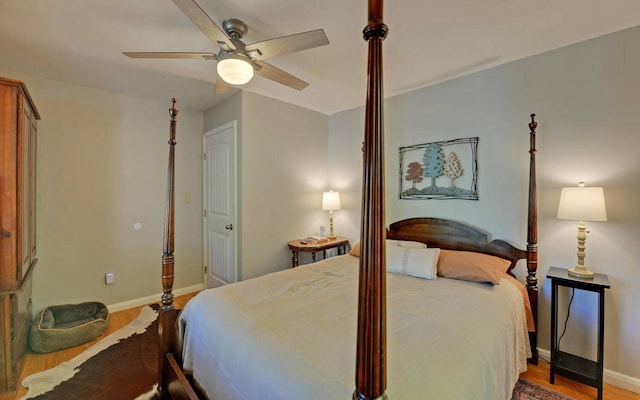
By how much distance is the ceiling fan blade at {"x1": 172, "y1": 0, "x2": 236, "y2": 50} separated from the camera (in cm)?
129

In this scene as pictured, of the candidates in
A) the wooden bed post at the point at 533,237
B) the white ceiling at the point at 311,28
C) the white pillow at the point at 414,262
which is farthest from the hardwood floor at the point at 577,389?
the white ceiling at the point at 311,28

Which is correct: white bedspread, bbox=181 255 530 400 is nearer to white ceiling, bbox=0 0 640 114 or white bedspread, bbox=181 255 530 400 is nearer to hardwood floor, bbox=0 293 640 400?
hardwood floor, bbox=0 293 640 400

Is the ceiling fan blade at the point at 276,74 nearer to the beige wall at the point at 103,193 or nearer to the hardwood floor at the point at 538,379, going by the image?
the beige wall at the point at 103,193

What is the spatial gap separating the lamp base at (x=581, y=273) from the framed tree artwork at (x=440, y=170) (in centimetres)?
86

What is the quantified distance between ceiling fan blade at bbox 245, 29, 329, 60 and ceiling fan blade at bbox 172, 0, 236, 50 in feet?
0.54

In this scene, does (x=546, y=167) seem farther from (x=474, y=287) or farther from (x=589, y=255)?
(x=474, y=287)

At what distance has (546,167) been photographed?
221cm

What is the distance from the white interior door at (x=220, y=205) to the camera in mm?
3150

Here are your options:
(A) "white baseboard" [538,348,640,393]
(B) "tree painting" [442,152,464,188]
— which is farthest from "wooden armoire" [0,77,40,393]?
(A) "white baseboard" [538,348,640,393]

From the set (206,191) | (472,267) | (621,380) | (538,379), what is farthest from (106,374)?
(621,380)

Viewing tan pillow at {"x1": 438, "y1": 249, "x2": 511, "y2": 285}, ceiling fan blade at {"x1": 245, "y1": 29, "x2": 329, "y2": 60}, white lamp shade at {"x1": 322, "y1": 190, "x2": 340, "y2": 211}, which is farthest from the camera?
white lamp shade at {"x1": 322, "y1": 190, "x2": 340, "y2": 211}

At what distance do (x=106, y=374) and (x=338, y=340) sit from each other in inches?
75.8

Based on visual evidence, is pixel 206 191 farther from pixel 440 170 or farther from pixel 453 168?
pixel 453 168

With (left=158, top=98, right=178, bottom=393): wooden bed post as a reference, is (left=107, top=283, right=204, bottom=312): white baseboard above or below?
below
